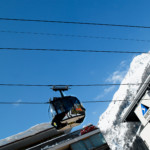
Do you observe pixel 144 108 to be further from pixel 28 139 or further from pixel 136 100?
pixel 28 139

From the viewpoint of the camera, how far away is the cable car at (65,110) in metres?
10.1

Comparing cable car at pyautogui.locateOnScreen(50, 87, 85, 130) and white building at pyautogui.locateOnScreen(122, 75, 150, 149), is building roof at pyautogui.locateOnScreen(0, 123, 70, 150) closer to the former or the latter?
cable car at pyautogui.locateOnScreen(50, 87, 85, 130)

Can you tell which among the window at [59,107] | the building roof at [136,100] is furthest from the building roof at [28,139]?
the building roof at [136,100]

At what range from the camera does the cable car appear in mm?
10126

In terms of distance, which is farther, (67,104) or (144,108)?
(144,108)

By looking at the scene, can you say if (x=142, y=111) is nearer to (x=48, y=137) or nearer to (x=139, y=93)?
(x=139, y=93)

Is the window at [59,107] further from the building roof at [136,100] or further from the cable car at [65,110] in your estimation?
the building roof at [136,100]

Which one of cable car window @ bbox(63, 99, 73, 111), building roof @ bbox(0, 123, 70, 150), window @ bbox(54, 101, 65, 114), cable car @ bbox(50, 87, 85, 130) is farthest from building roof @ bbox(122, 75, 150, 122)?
window @ bbox(54, 101, 65, 114)

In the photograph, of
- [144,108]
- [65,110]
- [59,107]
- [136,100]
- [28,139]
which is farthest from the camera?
[136,100]

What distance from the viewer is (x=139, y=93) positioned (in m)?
19.9

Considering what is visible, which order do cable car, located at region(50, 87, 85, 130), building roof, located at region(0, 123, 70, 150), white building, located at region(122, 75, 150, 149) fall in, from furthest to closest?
white building, located at region(122, 75, 150, 149) < building roof, located at region(0, 123, 70, 150) < cable car, located at region(50, 87, 85, 130)

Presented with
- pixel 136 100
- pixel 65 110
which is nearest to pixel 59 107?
pixel 65 110

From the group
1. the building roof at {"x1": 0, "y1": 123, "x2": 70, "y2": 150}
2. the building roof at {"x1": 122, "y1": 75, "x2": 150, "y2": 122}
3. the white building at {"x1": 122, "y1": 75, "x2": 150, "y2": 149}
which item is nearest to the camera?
the building roof at {"x1": 0, "y1": 123, "x2": 70, "y2": 150}

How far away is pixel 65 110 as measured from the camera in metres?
10.3
